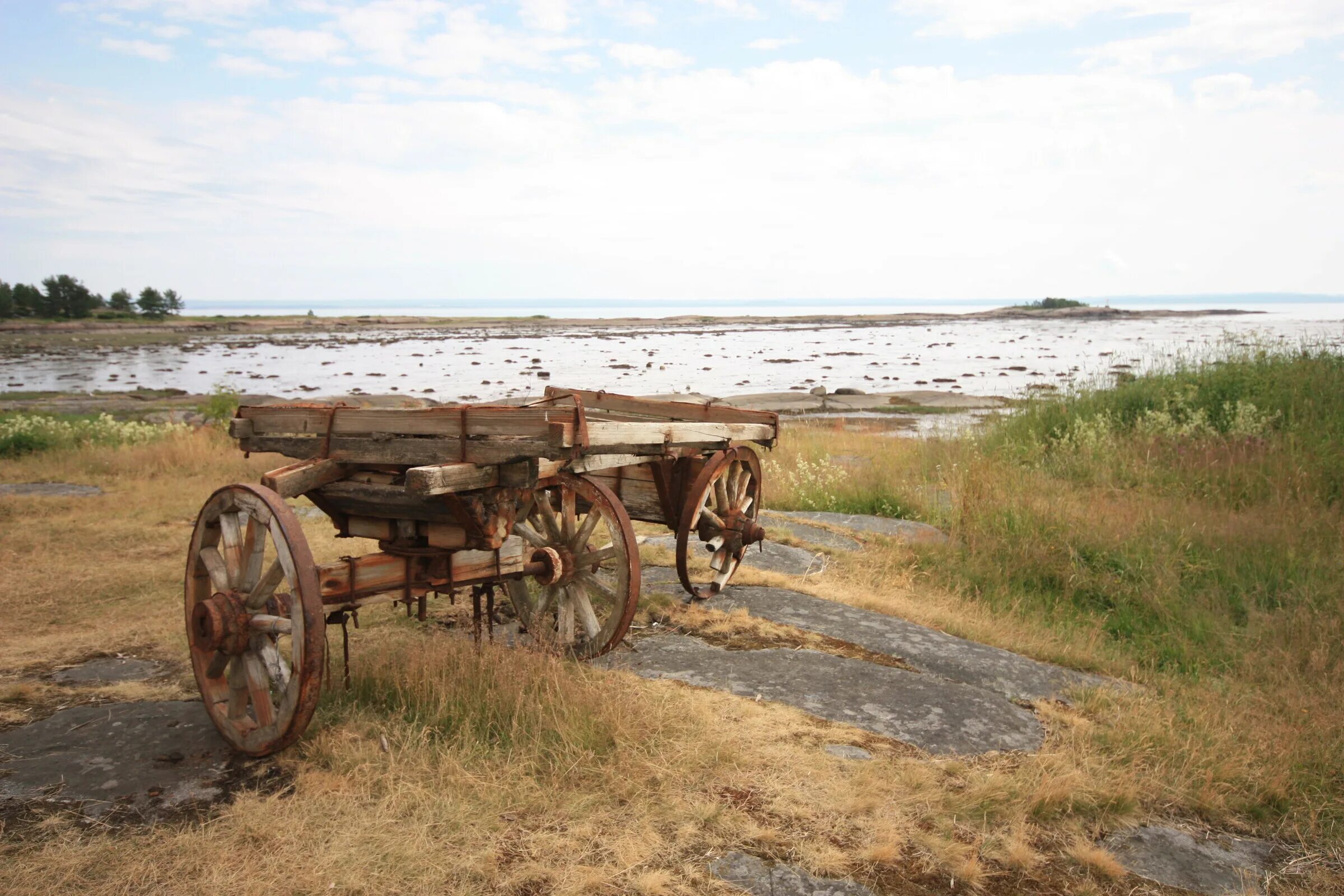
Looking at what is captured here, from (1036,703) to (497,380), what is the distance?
29.2 metres

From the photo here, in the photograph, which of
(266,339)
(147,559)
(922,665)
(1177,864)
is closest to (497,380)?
(147,559)

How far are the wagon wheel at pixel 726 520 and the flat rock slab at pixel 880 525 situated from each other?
2.31 m

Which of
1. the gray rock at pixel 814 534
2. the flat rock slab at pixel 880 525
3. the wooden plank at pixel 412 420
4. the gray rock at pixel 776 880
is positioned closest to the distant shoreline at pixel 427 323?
the flat rock slab at pixel 880 525

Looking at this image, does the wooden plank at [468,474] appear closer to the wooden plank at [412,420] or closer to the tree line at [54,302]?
the wooden plank at [412,420]

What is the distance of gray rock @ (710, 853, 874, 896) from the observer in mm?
3248

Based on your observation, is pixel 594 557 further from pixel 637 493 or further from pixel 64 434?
pixel 64 434

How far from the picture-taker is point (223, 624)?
4180 millimetres

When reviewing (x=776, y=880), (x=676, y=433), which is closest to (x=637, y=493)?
(x=676, y=433)

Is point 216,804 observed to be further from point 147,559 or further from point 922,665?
point 147,559

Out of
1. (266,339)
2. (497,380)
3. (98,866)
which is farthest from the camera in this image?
(266,339)

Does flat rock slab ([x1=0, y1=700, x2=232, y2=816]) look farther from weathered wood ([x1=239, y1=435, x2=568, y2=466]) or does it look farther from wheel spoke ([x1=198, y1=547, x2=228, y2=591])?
weathered wood ([x1=239, y1=435, x2=568, y2=466])

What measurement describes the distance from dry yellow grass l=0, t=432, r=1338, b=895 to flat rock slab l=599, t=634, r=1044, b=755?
173 mm

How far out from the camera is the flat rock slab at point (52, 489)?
10656mm

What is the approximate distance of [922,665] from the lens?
18.7ft
